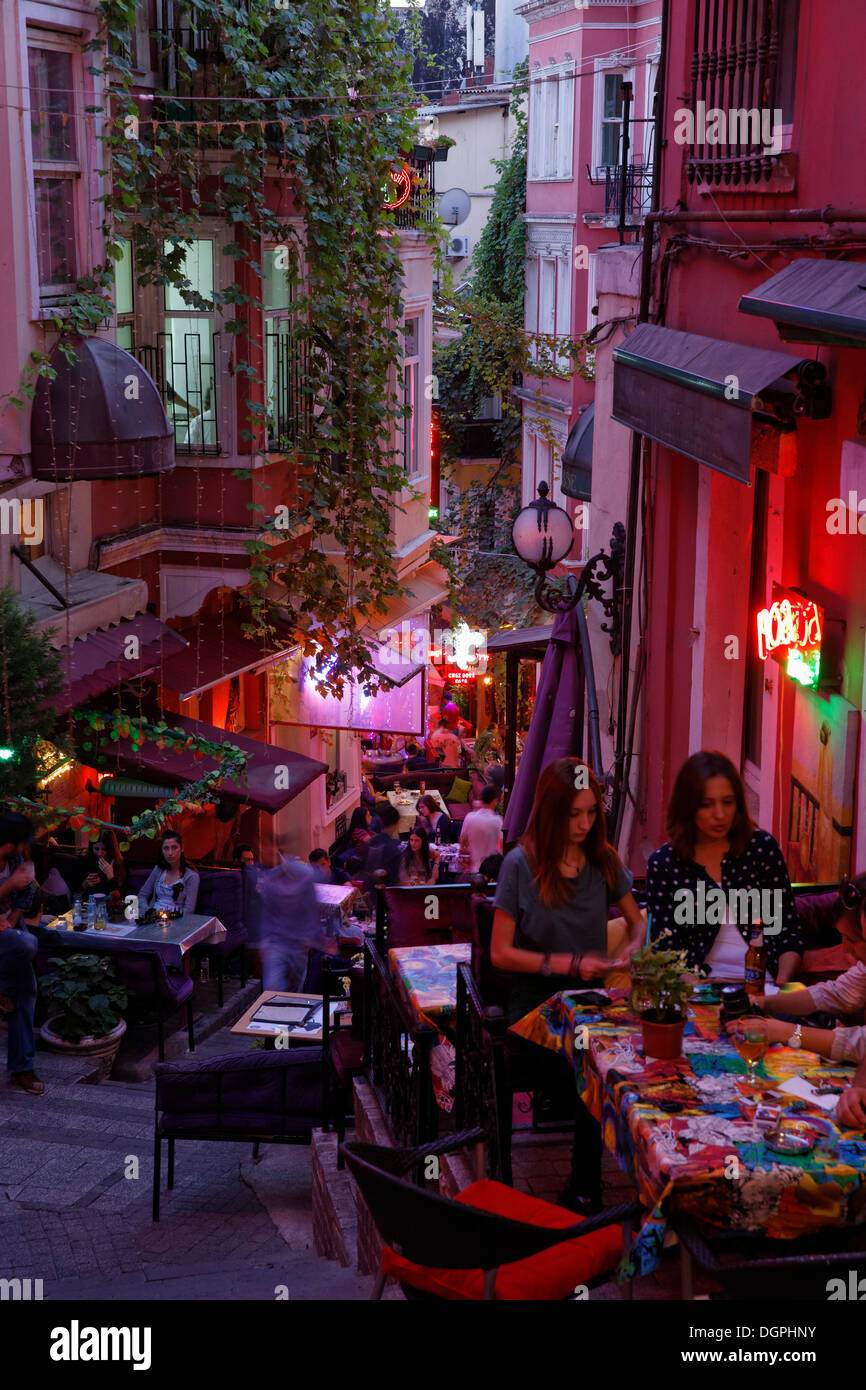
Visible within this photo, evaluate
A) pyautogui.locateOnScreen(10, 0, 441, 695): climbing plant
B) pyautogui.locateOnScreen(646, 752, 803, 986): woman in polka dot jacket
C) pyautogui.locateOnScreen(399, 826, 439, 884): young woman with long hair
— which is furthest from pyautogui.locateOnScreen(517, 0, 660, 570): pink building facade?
pyautogui.locateOnScreen(646, 752, 803, 986): woman in polka dot jacket

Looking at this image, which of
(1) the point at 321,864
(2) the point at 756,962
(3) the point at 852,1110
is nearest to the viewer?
(3) the point at 852,1110

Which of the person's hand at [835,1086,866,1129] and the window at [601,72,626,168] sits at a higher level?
the window at [601,72,626,168]

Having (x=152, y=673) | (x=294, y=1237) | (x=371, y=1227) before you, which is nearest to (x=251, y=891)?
(x=152, y=673)

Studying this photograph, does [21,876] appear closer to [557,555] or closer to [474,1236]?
[557,555]

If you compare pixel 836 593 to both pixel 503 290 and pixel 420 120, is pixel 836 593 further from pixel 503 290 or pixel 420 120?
pixel 503 290

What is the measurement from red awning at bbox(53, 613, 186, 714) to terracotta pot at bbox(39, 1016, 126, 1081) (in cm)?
256

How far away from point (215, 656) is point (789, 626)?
8983 millimetres

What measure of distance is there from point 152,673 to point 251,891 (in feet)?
8.37

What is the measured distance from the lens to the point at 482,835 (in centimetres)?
1224

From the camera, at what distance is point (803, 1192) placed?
3869 millimetres

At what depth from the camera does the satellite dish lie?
31.5 meters

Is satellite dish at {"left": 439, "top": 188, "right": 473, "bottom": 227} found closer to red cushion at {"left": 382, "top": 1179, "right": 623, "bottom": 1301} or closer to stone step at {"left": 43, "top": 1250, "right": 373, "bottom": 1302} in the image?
stone step at {"left": 43, "top": 1250, "right": 373, "bottom": 1302}

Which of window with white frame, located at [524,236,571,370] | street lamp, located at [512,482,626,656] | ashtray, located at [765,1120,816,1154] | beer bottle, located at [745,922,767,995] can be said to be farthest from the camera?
window with white frame, located at [524,236,571,370]

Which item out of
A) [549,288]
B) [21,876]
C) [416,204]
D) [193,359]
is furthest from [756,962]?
[549,288]
